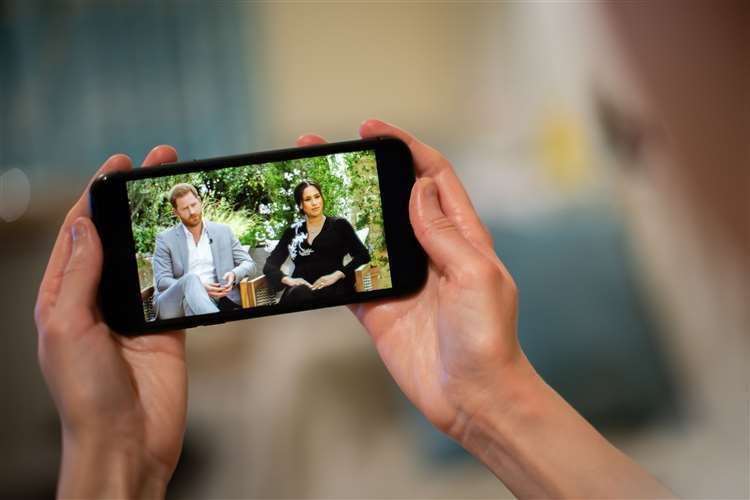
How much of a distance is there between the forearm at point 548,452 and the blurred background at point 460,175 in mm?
396

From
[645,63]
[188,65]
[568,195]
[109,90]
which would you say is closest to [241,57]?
[188,65]

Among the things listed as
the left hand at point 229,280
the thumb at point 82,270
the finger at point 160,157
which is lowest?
the left hand at point 229,280

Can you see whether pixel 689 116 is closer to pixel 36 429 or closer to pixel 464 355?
pixel 464 355

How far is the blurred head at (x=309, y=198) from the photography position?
0.55 metres

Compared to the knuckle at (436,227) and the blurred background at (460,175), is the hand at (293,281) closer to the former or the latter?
the knuckle at (436,227)

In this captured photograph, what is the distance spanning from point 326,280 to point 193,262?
12cm

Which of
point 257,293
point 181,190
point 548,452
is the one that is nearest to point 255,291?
point 257,293

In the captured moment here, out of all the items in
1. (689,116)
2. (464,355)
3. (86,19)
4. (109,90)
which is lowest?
Result: (464,355)

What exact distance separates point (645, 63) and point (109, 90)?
0.87m

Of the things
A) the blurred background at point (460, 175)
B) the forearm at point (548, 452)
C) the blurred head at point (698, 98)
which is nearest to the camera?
the forearm at point (548, 452)

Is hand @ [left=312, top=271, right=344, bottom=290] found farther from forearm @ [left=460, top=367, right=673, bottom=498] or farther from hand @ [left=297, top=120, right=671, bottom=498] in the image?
forearm @ [left=460, top=367, right=673, bottom=498]

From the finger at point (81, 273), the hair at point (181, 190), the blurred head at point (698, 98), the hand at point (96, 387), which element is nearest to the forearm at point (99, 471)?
the hand at point (96, 387)

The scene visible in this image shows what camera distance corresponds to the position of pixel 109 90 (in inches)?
35.2

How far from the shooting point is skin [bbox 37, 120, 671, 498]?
1.59 ft
